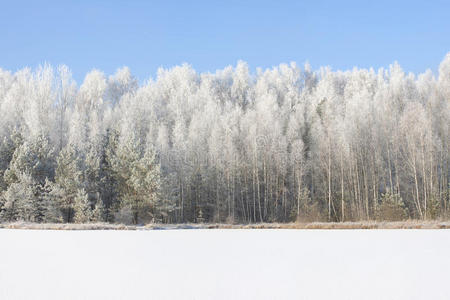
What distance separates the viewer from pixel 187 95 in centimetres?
4691

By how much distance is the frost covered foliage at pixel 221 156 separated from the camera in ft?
75.9

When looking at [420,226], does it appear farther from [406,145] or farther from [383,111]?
[383,111]
